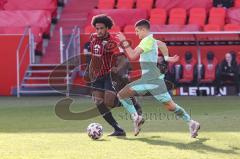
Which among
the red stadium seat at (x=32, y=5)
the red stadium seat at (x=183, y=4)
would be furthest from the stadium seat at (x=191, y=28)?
the red stadium seat at (x=32, y=5)

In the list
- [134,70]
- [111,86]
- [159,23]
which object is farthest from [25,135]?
[159,23]

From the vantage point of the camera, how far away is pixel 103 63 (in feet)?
35.3

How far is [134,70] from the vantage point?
65.0 ft

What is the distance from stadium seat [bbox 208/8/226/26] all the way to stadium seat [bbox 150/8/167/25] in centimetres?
170

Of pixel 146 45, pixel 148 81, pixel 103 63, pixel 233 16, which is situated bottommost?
pixel 148 81

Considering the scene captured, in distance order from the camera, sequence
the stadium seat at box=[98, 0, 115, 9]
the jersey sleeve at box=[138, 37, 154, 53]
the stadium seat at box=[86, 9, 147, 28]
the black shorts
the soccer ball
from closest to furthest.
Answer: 1. the jersey sleeve at box=[138, 37, 154, 53]
2. the soccer ball
3. the black shorts
4. the stadium seat at box=[86, 9, 147, 28]
5. the stadium seat at box=[98, 0, 115, 9]

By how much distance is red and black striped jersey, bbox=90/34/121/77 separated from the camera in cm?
1066

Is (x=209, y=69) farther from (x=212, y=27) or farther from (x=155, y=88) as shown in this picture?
(x=155, y=88)

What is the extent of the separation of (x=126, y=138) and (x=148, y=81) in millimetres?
1024

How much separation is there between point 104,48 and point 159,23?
12.4 m

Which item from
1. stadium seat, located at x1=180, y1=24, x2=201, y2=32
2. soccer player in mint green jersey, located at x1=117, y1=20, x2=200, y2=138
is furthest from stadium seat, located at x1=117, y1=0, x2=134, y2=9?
soccer player in mint green jersey, located at x1=117, y1=20, x2=200, y2=138

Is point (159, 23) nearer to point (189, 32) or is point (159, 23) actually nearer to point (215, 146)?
point (189, 32)

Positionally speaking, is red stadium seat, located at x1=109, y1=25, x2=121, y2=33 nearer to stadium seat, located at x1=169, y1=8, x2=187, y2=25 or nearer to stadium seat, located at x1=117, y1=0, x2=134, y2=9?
stadium seat, located at x1=169, y1=8, x2=187, y2=25

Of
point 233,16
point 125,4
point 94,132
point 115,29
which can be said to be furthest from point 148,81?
point 125,4
